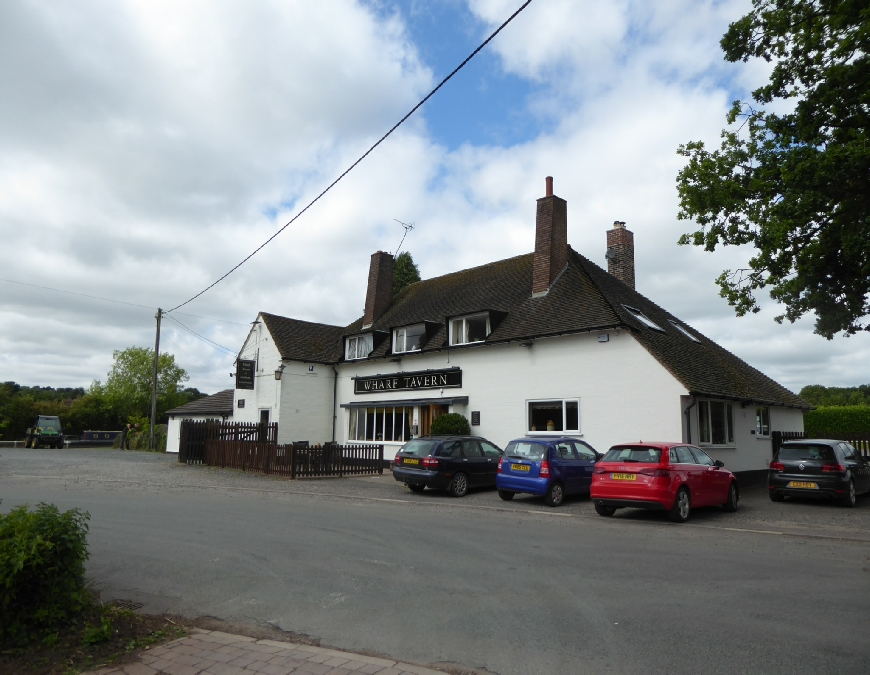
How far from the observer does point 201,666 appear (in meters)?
4.50

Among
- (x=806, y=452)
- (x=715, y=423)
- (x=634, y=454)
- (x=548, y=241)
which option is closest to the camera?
(x=634, y=454)

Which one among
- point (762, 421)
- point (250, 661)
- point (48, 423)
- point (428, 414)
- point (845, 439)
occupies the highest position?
point (428, 414)

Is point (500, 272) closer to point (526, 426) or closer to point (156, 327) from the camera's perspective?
point (526, 426)

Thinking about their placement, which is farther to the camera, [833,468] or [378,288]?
[378,288]

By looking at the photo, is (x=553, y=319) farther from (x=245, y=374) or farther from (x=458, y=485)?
(x=245, y=374)

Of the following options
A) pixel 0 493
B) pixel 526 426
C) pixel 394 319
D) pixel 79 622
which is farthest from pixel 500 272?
pixel 79 622

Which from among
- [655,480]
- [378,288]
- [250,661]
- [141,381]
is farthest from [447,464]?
[141,381]

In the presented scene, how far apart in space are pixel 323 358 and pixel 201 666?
1027 inches

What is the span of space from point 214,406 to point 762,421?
29.5 meters

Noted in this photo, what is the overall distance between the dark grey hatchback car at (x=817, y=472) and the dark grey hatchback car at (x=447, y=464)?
7026 mm

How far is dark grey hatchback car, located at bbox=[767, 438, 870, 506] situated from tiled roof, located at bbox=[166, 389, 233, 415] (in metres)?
28.5

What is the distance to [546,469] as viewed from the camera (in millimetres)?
14312

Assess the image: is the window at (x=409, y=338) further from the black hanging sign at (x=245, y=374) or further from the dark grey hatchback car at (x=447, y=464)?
the dark grey hatchback car at (x=447, y=464)

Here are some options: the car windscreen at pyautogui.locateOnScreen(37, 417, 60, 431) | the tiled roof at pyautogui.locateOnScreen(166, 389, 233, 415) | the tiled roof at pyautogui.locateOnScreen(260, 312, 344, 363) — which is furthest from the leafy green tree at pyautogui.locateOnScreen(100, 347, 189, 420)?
the tiled roof at pyautogui.locateOnScreen(260, 312, 344, 363)
